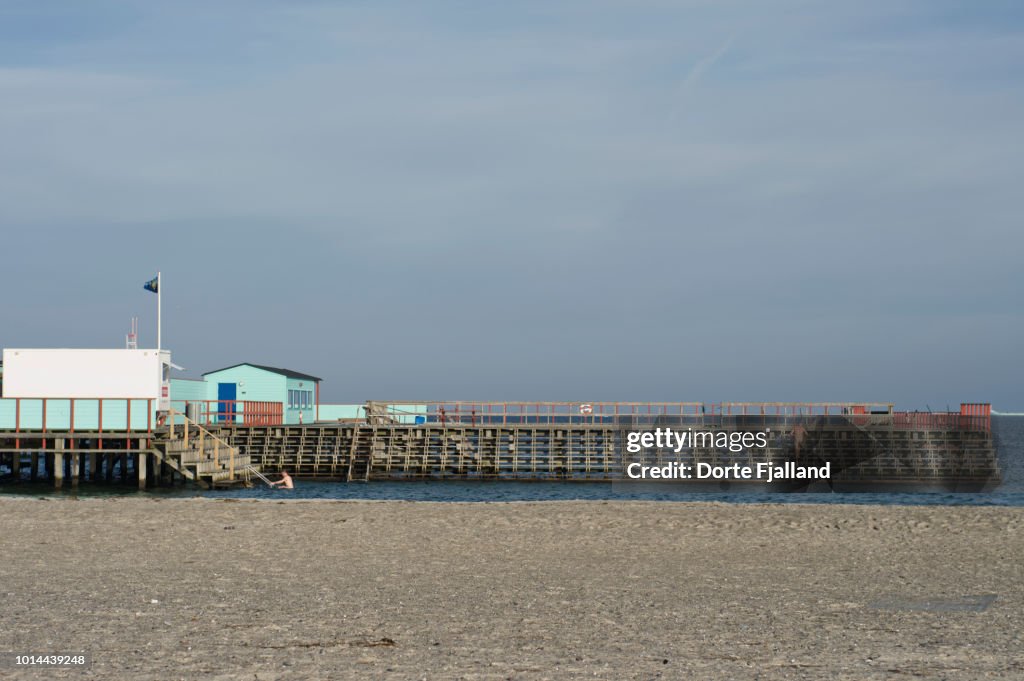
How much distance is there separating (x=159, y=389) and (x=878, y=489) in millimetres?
29134

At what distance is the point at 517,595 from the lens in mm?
13391

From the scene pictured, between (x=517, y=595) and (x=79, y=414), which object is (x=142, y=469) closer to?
(x=79, y=414)

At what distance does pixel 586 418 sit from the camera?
2213 inches

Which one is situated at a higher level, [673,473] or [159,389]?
[159,389]

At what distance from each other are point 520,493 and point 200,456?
12.3 meters

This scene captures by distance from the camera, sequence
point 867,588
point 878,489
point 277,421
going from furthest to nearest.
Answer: point 277,421, point 878,489, point 867,588

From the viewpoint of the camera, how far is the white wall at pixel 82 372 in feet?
132

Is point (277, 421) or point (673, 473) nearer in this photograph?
point (673, 473)

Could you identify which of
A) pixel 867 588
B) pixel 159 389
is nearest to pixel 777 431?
pixel 159 389

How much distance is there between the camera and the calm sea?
37312 mm

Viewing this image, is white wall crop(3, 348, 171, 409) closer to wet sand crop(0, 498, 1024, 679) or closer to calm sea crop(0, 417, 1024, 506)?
calm sea crop(0, 417, 1024, 506)

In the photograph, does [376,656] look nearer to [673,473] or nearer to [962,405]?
[673,473]

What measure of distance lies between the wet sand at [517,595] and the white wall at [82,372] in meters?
17.6

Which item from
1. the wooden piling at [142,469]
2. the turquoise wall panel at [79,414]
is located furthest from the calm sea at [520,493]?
the turquoise wall panel at [79,414]
